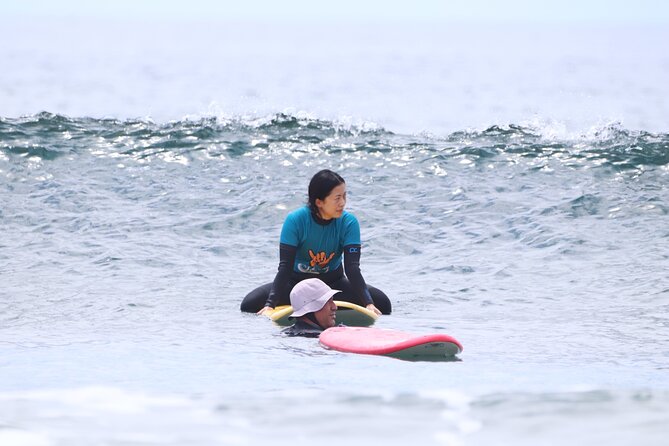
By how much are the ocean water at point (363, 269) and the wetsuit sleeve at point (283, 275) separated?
0.34 meters

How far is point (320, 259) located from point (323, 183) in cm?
87

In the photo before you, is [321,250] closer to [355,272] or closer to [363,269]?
[355,272]

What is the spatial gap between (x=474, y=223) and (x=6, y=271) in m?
6.52

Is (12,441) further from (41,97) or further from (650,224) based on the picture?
(41,97)

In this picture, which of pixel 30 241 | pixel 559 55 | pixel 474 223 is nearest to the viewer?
pixel 30 241

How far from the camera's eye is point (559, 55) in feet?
359

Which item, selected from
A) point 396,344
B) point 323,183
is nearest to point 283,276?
point 323,183

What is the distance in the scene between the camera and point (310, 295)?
7.92 metres

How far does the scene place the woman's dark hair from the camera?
859cm

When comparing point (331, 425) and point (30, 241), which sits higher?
point (331, 425)

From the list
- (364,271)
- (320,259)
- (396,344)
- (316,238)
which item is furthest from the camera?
(364,271)

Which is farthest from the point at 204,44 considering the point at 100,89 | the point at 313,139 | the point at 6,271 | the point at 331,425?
the point at 331,425

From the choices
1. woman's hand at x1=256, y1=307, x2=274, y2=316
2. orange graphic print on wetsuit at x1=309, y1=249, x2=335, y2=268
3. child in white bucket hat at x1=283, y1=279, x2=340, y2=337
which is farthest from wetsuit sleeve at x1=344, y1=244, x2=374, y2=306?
child in white bucket hat at x1=283, y1=279, x2=340, y2=337

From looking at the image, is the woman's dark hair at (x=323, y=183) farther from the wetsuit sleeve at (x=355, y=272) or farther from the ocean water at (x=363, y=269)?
the ocean water at (x=363, y=269)
